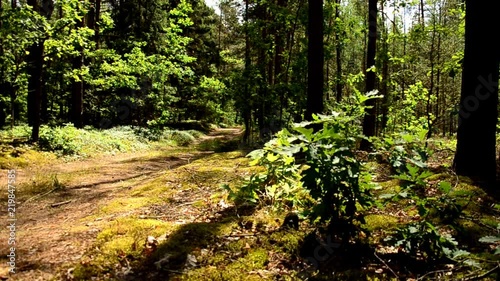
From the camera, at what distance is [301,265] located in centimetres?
296

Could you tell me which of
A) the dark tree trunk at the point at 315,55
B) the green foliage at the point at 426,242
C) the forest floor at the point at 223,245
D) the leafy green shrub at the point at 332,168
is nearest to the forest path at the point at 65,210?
the forest floor at the point at 223,245

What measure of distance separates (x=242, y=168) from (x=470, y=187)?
4.14 metres

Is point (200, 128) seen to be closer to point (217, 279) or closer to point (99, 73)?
point (99, 73)

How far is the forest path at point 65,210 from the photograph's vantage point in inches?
126

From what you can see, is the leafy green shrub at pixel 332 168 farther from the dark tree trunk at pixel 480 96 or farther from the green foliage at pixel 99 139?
the green foliage at pixel 99 139


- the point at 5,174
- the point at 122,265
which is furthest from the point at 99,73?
the point at 122,265

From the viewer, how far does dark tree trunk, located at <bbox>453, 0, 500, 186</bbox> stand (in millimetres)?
4586

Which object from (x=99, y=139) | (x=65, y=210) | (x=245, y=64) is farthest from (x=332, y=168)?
(x=245, y=64)

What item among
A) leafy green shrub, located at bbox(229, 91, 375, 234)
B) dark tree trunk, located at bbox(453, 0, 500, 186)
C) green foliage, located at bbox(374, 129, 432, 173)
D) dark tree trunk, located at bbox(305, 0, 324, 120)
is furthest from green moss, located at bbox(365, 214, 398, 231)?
dark tree trunk, located at bbox(305, 0, 324, 120)

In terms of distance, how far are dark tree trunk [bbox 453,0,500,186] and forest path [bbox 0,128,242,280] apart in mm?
4957

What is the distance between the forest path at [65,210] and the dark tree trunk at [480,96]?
4.96 meters

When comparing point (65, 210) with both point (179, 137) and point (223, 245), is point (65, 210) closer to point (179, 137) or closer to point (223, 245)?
point (223, 245)

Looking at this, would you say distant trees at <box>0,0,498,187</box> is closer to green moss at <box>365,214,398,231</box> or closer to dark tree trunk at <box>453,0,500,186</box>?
dark tree trunk at <box>453,0,500,186</box>

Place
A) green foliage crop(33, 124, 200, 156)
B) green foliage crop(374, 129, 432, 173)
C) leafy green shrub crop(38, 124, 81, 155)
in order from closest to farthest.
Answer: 1. green foliage crop(374, 129, 432, 173)
2. leafy green shrub crop(38, 124, 81, 155)
3. green foliage crop(33, 124, 200, 156)
